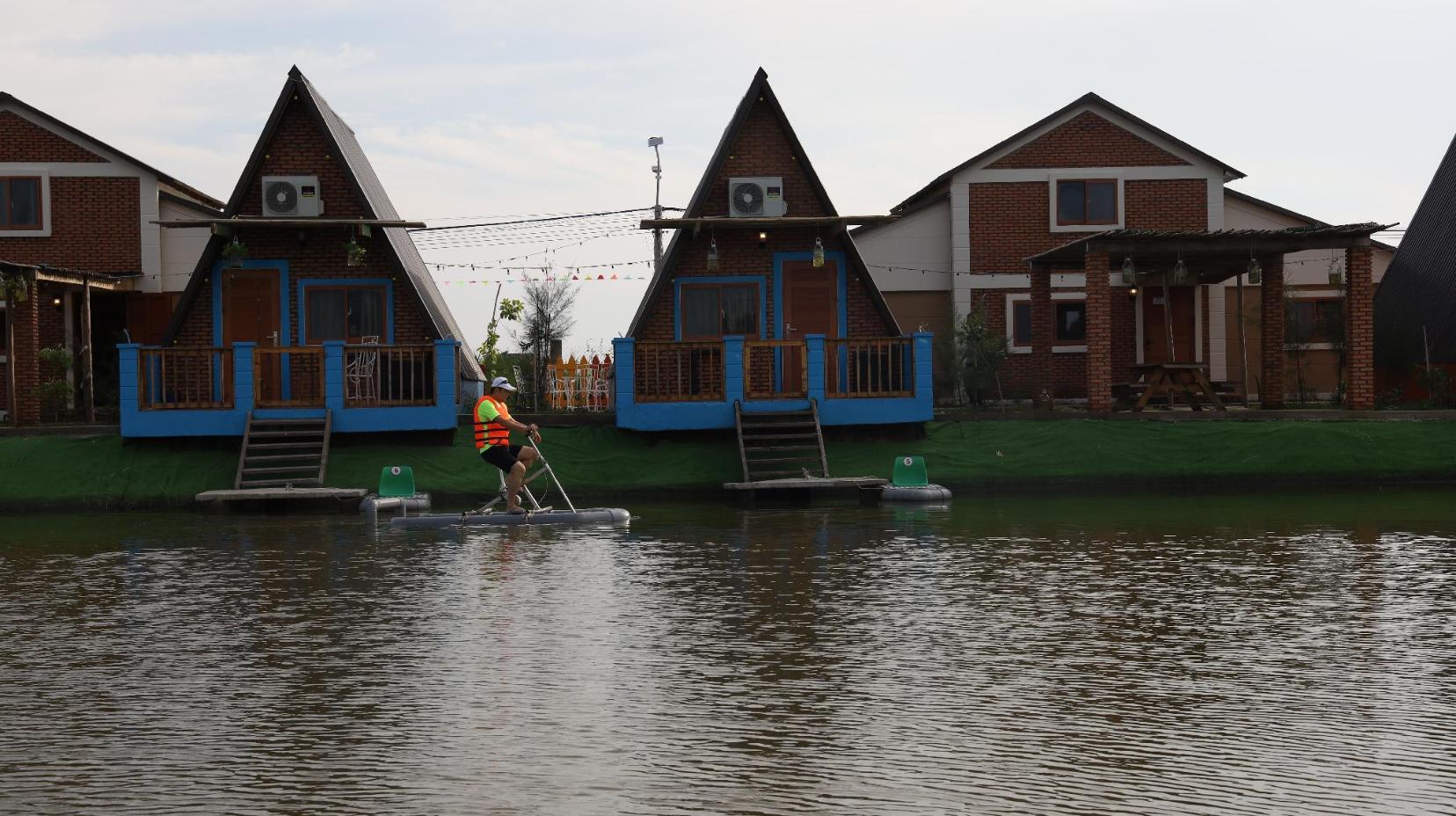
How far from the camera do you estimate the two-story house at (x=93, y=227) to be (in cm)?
3469

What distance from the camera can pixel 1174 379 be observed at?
1141 inches

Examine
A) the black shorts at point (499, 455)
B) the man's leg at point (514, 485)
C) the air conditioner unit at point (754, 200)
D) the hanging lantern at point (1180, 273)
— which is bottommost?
the man's leg at point (514, 485)

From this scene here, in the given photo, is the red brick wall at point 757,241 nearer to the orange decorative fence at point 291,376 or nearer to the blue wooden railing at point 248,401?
the blue wooden railing at point 248,401

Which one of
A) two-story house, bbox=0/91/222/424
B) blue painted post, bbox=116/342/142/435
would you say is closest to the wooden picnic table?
blue painted post, bbox=116/342/142/435

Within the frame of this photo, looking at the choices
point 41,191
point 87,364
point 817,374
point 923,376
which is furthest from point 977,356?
point 41,191

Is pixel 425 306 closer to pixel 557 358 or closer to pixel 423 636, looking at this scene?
pixel 557 358

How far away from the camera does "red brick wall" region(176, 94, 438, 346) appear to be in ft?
91.8

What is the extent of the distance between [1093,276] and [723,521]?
438 inches

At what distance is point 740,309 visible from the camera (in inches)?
1145

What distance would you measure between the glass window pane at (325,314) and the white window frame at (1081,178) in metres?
16.5

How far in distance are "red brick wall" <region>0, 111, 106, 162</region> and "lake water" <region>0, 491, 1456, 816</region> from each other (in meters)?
21.2

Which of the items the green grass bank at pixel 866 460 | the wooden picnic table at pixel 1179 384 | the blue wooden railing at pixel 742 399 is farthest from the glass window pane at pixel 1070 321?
the blue wooden railing at pixel 742 399

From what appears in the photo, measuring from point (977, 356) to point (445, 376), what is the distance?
12.0 metres

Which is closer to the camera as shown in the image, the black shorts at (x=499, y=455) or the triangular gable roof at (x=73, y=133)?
the black shorts at (x=499, y=455)
